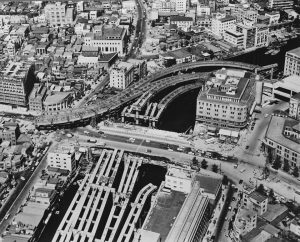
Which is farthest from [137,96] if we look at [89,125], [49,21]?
[49,21]

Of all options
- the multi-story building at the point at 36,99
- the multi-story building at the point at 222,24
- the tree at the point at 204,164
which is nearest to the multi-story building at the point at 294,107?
the tree at the point at 204,164

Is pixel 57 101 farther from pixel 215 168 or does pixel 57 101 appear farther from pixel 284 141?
pixel 284 141

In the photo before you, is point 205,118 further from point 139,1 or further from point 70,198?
point 139,1

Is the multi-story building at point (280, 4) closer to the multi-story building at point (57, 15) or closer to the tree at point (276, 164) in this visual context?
the multi-story building at point (57, 15)

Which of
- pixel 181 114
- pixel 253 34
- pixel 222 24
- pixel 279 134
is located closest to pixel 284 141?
pixel 279 134

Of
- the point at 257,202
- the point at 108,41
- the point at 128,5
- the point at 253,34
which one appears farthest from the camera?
the point at 128,5

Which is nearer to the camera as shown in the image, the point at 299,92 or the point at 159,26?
the point at 299,92
